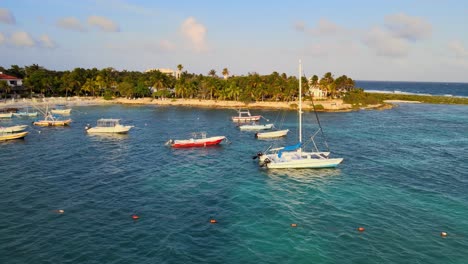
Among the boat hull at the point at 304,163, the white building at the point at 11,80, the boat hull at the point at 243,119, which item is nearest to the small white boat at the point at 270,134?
the boat hull at the point at 243,119

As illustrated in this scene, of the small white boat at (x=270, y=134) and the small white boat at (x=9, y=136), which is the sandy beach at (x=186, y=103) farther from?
the small white boat at (x=9, y=136)

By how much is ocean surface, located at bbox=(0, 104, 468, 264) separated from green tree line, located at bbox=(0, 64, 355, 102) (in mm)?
91164

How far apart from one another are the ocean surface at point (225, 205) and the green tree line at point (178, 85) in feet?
299

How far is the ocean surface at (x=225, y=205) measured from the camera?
28.6 metres

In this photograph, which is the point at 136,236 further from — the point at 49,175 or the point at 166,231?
the point at 49,175

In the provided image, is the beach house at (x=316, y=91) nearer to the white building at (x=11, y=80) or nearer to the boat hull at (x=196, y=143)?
the boat hull at (x=196, y=143)

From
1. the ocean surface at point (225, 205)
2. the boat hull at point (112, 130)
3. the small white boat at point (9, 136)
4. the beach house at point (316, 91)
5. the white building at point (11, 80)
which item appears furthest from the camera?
the beach house at point (316, 91)

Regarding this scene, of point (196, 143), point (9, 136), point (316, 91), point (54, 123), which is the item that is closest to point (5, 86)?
point (54, 123)

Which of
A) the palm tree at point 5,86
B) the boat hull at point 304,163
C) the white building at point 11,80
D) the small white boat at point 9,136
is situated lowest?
the boat hull at point 304,163

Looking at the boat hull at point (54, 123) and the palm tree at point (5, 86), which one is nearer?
the boat hull at point (54, 123)

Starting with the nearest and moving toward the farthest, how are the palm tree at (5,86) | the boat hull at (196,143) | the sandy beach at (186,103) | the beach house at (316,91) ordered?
the boat hull at (196,143)
the sandy beach at (186,103)
the palm tree at (5,86)
the beach house at (316,91)

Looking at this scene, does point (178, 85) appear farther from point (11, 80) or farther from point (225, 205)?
point (225, 205)

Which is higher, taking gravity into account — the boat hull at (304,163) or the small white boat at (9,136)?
the small white boat at (9,136)

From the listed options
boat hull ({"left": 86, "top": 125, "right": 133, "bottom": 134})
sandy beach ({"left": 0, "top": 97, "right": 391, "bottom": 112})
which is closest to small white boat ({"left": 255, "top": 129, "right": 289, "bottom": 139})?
boat hull ({"left": 86, "top": 125, "right": 133, "bottom": 134})
